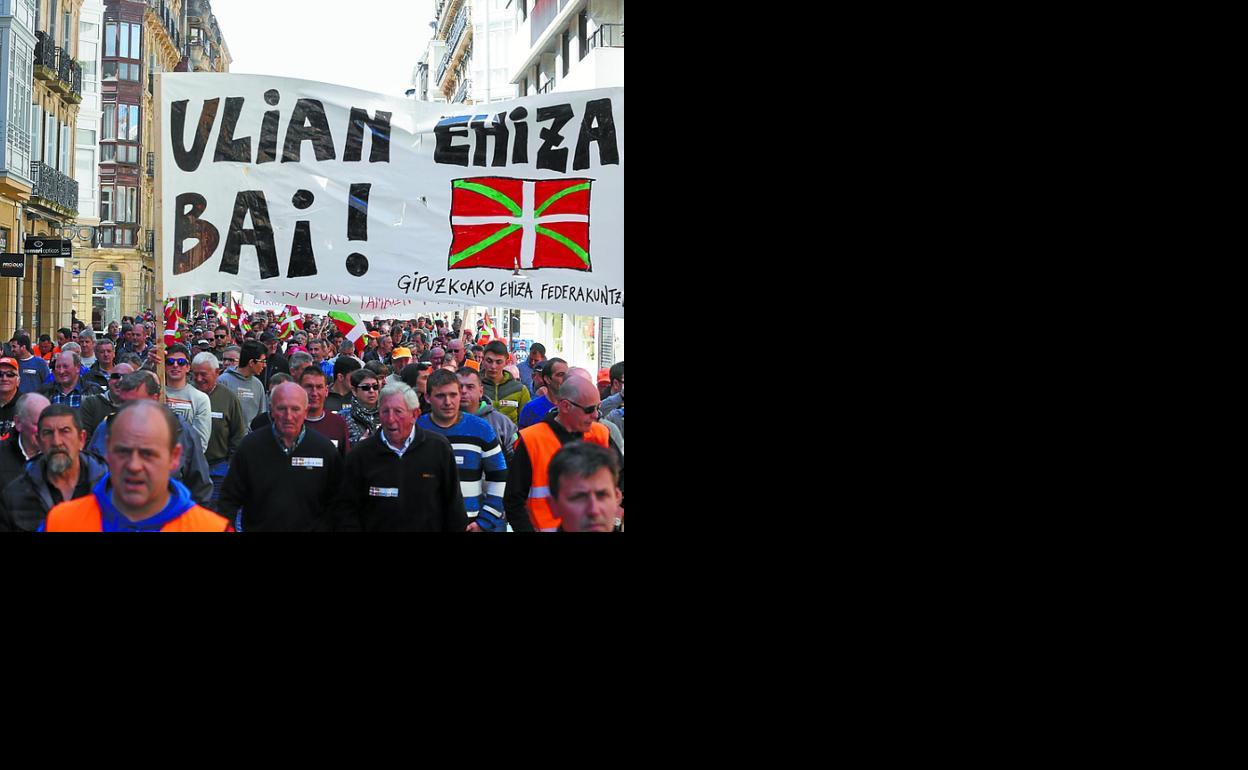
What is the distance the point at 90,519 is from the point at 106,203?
67.7 m

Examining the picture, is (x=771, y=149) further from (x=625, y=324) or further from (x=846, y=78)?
(x=625, y=324)

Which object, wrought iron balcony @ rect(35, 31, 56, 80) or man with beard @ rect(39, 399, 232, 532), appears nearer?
man with beard @ rect(39, 399, 232, 532)

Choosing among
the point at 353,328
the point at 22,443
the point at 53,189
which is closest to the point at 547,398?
the point at 22,443

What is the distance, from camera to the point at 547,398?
322 inches

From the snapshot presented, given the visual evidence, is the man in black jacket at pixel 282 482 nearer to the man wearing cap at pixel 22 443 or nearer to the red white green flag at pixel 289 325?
the man wearing cap at pixel 22 443

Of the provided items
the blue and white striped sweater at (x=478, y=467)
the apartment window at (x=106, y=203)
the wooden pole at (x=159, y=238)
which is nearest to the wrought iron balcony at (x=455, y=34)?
the apartment window at (x=106, y=203)

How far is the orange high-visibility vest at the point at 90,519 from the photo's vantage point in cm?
351

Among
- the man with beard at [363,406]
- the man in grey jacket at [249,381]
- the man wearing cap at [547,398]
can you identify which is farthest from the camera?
the man in grey jacket at [249,381]

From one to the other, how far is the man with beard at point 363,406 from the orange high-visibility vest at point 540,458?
91.9 inches

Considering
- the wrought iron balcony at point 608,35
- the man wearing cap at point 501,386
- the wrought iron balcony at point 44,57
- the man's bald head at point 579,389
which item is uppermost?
the wrought iron balcony at point 44,57

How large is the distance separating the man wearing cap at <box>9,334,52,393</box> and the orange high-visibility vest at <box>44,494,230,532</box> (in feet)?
22.6

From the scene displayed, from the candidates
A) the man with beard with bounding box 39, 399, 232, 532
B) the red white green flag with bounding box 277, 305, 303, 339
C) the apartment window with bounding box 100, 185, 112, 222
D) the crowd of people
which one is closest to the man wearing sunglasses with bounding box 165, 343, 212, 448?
the crowd of people

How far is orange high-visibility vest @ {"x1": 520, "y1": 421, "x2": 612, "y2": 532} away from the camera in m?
5.33

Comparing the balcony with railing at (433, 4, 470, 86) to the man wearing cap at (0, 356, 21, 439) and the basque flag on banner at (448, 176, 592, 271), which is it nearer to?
the man wearing cap at (0, 356, 21, 439)
